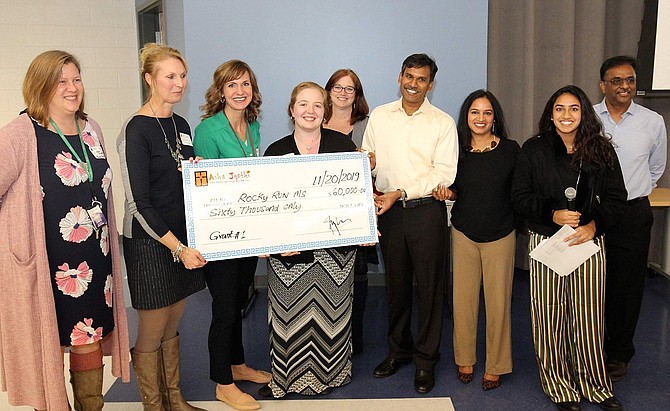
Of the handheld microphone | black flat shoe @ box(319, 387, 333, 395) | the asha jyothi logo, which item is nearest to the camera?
the asha jyothi logo

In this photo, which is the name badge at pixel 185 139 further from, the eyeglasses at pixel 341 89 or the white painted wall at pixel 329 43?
the white painted wall at pixel 329 43

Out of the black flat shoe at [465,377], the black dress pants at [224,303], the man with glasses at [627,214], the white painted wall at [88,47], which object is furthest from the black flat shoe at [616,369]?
the white painted wall at [88,47]

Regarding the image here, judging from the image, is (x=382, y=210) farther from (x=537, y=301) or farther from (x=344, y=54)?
(x=344, y=54)

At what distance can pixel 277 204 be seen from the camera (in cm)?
269

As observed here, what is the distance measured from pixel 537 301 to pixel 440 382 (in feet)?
2.31

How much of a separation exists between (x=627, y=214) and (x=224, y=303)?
6.82 feet

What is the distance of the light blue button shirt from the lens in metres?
3.19

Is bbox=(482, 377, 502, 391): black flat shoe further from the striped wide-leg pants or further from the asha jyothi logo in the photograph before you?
the asha jyothi logo

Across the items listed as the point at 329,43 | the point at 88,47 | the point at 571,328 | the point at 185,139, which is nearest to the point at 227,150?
the point at 185,139

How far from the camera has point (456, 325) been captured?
312 centimetres

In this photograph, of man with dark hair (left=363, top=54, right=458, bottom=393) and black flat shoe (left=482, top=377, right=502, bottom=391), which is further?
black flat shoe (left=482, top=377, right=502, bottom=391)

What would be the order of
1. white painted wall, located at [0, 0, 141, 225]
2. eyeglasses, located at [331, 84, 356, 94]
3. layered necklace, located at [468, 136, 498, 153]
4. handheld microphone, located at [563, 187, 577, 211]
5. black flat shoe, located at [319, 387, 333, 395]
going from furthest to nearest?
white painted wall, located at [0, 0, 141, 225]
eyeglasses, located at [331, 84, 356, 94]
black flat shoe, located at [319, 387, 333, 395]
layered necklace, located at [468, 136, 498, 153]
handheld microphone, located at [563, 187, 577, 211]

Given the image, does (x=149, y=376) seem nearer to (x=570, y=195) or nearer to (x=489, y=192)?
(x=489, y=192)

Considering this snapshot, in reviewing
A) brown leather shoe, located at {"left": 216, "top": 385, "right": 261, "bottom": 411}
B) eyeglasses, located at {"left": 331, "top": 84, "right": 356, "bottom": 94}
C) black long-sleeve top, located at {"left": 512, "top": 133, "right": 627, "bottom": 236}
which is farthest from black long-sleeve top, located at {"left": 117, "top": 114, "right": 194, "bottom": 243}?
black long-sleeve top, located at {"left": 512, "top": 133, "right": 627, "bottom": 236}
